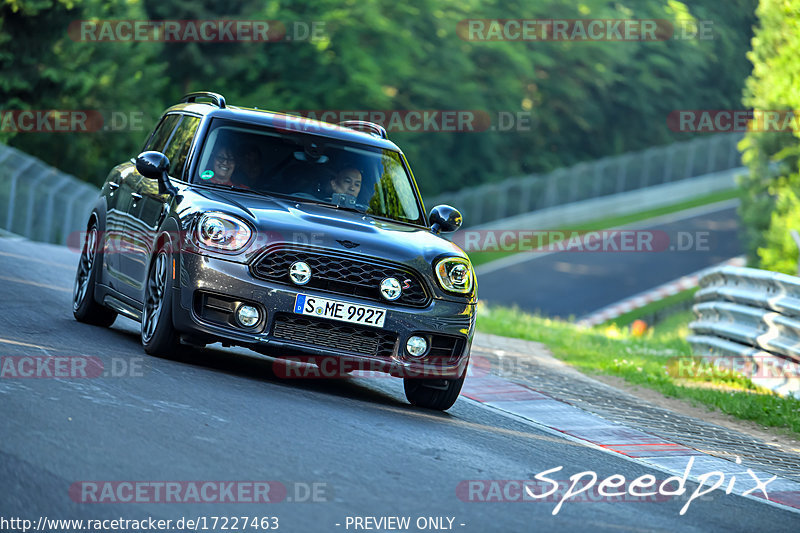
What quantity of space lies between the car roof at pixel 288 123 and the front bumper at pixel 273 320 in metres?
1.67

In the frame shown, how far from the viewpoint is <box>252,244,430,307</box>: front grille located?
337 inches

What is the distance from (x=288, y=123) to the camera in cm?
998

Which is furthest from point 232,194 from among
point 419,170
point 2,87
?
point 419,170

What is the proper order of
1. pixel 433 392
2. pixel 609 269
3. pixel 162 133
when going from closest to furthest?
1. pixel 433 392
2. pixel 162 133
3. pixel 609 269

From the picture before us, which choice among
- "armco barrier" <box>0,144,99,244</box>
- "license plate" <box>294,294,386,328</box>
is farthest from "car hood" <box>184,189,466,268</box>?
"armco barrier" <box>0,144,99,244</box>

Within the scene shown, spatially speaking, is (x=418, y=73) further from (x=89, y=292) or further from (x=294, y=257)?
(x=294, y=257)

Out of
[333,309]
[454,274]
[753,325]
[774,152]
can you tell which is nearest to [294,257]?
[333,309]

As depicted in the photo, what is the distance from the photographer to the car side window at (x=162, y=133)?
10773 millimetres

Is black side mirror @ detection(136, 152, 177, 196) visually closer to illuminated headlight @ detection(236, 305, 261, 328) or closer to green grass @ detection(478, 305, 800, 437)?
illuminated headlight @ detection(236, 305, 261, 328)

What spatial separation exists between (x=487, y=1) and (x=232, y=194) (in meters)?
50.5

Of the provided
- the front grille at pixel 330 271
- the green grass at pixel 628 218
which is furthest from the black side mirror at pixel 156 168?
the green grass at pixel 628 218

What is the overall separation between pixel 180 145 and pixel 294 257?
83.1 inches

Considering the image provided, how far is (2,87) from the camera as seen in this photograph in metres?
38.6

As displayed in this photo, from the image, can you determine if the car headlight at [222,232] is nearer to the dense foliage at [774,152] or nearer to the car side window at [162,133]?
the car side window at [162,133]
